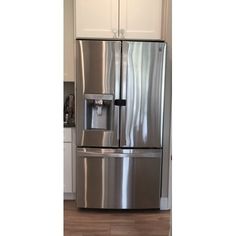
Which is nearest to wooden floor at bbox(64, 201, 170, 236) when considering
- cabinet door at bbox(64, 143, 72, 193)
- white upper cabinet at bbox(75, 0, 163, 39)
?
cabinet door at bbox(64, 143, 72, 193)

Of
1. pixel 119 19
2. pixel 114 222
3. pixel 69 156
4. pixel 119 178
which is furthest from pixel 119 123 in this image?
pixel 119 19

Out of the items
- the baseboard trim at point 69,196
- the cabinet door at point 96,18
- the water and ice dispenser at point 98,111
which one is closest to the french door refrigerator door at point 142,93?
the water and ice dispenser at point 98,111

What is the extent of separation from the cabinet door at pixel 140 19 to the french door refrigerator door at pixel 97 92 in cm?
28

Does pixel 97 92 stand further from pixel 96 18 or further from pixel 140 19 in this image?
pixel 140 19

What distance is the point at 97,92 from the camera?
330 centimetres

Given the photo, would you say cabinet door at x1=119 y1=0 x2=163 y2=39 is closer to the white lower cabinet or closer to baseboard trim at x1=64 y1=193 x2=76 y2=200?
the white lower cabinet

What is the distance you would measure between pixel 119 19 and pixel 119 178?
176cm

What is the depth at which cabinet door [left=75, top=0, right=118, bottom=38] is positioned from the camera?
11.0 ft

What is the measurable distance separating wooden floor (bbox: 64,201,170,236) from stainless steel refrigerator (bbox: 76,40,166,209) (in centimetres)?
10

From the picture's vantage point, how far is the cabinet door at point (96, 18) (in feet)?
11.0
